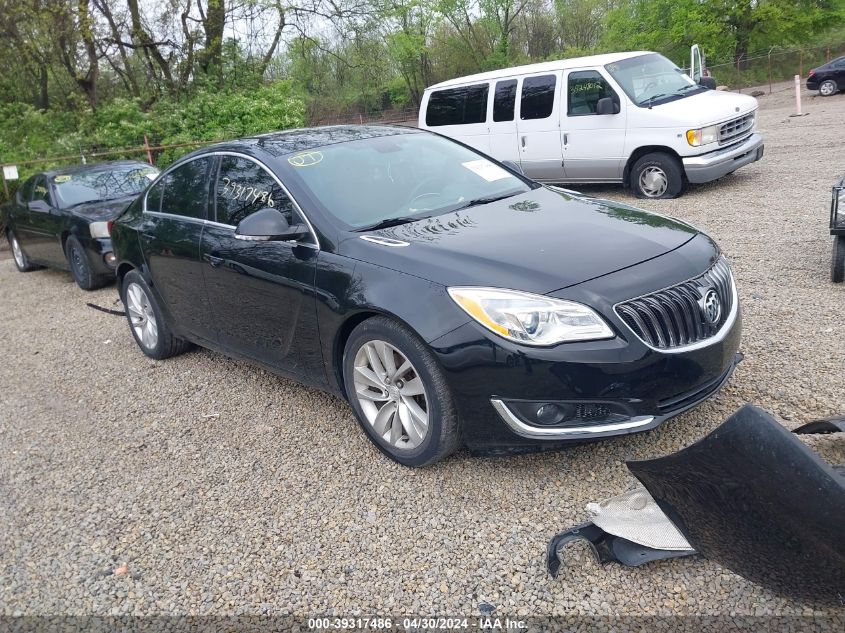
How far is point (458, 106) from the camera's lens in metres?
11.5

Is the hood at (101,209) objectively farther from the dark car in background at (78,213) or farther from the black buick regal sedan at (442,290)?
the black buick regal sedan at (442,290)

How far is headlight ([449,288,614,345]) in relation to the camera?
3.01 m

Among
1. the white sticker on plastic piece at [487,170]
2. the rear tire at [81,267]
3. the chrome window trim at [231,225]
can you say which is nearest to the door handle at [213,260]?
the chrome window trim at [231,225]

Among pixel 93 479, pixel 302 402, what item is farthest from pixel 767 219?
pixel 93 479

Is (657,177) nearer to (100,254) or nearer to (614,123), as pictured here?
(614,123)

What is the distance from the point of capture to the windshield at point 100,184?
9.22 metres

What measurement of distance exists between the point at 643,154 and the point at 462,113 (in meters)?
3.06

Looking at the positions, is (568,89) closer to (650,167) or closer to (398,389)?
(650,167)

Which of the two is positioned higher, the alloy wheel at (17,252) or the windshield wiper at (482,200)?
the windshield wiper at (482,200)

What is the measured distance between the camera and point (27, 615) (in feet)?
9.63

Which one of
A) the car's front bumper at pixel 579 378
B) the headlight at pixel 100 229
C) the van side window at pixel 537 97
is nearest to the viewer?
the car's front bumper at pixel 579 378

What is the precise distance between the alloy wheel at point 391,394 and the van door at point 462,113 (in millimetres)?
7848

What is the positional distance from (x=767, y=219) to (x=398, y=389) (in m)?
5.99

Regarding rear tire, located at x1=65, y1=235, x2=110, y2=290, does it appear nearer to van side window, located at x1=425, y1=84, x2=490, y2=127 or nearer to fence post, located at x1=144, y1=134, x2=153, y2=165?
van side window, located at x1=425, y1=84, x2=490, y2=127
